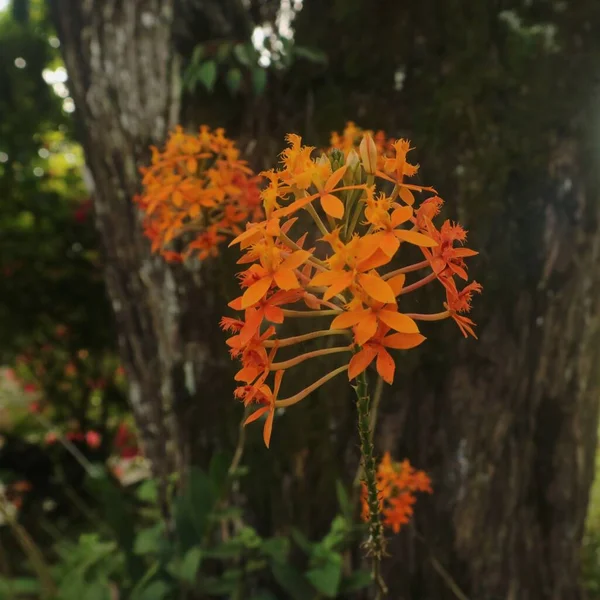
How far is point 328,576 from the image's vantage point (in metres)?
1.22

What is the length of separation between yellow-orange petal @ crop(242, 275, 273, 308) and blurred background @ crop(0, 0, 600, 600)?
699mm

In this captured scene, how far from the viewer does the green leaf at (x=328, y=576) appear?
1193 millimetres

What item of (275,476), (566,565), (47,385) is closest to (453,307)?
(275,476)

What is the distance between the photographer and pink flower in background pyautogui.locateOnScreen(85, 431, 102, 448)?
3.62 metres

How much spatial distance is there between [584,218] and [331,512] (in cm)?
95

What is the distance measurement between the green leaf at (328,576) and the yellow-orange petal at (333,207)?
0.92 metres

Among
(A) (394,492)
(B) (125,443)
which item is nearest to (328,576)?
(A) (394,492)

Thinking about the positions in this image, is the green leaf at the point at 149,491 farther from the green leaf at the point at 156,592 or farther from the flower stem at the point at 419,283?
the flower stem at the point at 419,283

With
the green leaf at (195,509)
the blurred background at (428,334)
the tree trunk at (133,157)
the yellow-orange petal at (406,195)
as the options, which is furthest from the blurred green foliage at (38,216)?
the yellow-orange petal at (406,195)

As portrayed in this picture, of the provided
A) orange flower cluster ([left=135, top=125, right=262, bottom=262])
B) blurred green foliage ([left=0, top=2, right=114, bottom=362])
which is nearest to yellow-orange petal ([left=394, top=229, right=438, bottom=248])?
orange flower cluster ([left=135, top=125, right=262, bottom=262])

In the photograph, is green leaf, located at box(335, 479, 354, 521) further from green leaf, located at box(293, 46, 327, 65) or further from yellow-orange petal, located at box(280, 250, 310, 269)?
green leaf, located at box(293, 46, 327, 65)

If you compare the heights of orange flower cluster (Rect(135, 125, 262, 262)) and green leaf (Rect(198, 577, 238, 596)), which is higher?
orange flower cluster (Rect(135, 125, 262, 262))

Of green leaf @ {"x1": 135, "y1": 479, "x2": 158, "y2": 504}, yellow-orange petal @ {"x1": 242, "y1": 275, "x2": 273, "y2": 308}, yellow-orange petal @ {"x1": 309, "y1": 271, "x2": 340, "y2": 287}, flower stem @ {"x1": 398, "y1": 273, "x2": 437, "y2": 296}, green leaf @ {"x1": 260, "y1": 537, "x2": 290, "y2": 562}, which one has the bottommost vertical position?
green leaf @ {"x1": 260, "y1": 537, "x2": 290, "y2": 562}

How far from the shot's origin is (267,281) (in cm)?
55
